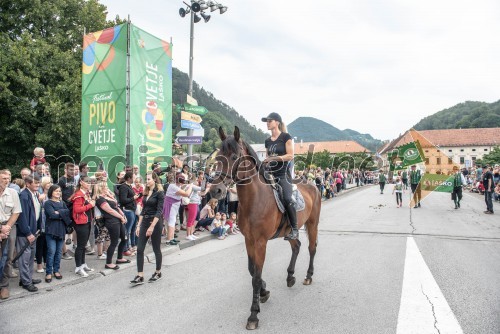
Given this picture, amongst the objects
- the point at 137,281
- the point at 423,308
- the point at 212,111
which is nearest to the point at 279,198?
the point at 423,308

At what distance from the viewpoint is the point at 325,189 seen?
75.9 feet

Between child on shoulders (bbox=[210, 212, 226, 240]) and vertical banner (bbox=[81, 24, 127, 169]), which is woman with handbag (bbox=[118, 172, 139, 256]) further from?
vertical banner (bbox=[81, 24, 127, 169])

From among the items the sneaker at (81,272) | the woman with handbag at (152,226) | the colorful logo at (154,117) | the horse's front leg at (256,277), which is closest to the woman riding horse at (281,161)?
the horse's front leg at (256,277)

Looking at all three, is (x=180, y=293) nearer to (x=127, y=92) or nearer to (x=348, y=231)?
(x=348, y=231)

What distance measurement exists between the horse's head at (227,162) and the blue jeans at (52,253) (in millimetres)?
4228

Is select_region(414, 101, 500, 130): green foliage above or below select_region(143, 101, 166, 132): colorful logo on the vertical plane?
above

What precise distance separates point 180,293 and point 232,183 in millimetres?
2300

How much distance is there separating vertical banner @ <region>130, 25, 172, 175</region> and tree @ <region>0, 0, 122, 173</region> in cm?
789

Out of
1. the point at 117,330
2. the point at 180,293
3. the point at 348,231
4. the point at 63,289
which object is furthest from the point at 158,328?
the point at 348,231


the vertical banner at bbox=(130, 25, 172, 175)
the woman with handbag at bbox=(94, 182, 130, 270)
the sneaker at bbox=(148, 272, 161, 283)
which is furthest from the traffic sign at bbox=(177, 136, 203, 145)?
the sneaker at bbox=(148, 272, 161, 283)

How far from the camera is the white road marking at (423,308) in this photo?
4023mm

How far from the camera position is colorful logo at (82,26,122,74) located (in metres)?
12.3

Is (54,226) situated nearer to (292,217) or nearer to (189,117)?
(292,217)

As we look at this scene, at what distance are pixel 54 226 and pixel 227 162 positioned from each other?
169 inches
